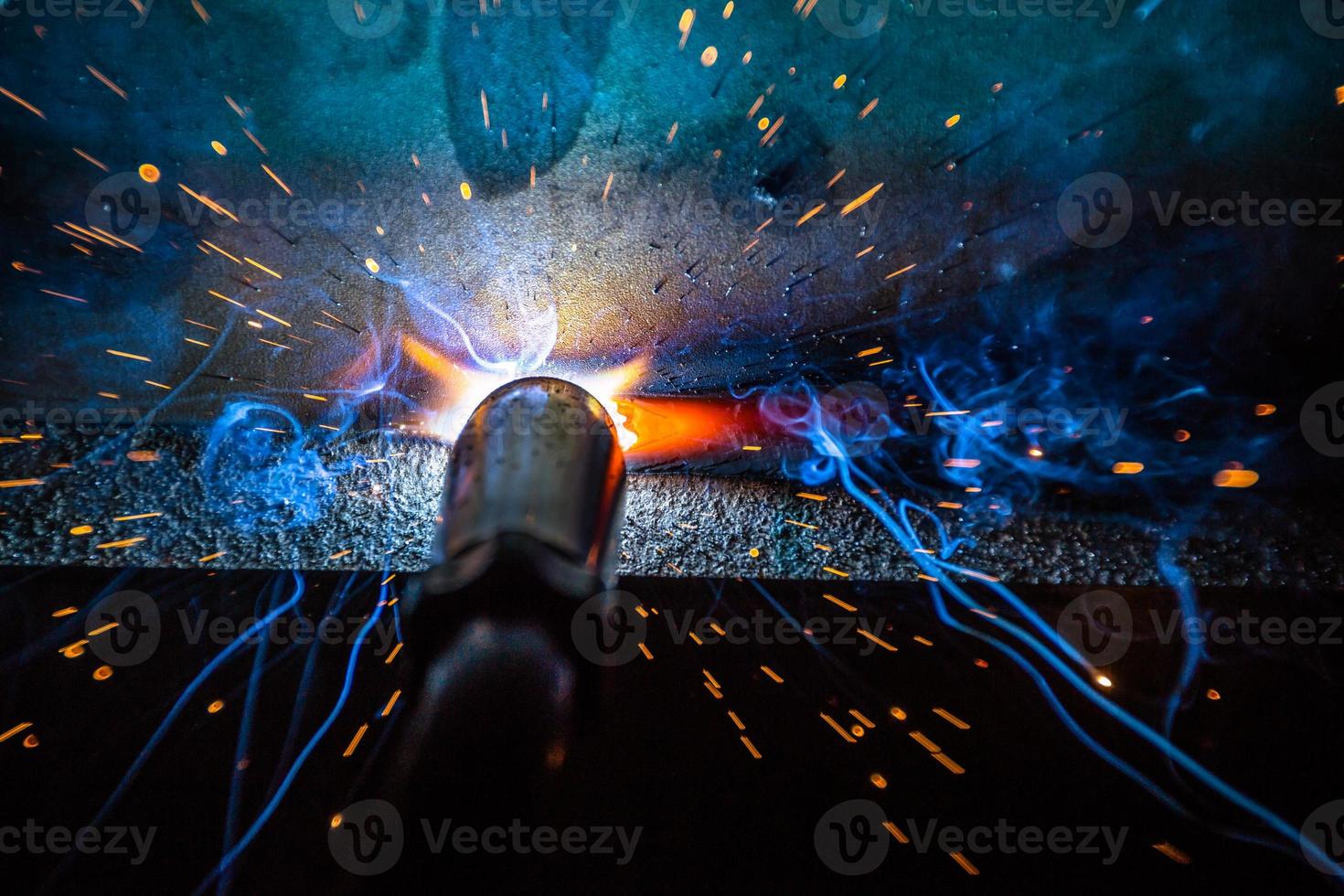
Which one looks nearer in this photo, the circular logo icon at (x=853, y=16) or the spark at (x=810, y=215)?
the circular logo icon at (x=853, y=16)

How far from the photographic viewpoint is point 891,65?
88cm

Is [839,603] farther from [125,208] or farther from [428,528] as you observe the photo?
[125,208]

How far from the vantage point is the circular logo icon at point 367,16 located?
2.71ft

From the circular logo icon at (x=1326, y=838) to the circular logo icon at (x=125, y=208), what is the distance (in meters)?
1.68

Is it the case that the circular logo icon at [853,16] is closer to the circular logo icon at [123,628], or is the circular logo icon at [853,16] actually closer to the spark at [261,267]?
the spark at [261,267]

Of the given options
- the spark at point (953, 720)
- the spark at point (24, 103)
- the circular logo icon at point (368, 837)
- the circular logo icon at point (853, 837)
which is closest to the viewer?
the circular logo icon at point (368, 837)

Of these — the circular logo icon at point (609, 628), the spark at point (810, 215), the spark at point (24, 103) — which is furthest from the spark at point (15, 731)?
the spark at point (810, 215)

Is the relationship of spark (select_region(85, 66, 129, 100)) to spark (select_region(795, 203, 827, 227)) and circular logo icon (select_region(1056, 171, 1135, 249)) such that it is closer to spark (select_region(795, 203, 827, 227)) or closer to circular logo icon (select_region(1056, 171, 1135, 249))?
spark (select_region(795, 203, 827, 227))

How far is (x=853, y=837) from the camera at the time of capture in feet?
2.07

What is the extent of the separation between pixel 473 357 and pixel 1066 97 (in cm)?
98

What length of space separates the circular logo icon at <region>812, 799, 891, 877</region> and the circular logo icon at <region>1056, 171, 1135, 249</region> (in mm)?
901

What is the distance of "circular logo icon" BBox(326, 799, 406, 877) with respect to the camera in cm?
48

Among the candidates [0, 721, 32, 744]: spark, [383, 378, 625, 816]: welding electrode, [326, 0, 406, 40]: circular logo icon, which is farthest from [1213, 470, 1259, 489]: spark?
[0, 721, 32, 744]: spark

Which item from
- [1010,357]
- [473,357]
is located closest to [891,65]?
[1010,357]
